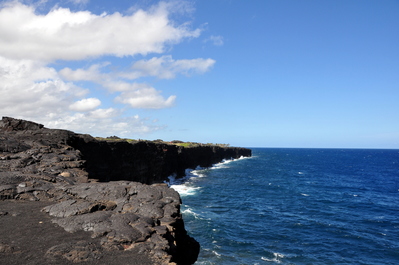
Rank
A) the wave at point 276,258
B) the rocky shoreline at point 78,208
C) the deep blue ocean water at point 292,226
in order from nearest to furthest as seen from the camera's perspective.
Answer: the rocky shoreline at point 78,208, the wave at point 276,258, the deep blue ocean water at point 292,226

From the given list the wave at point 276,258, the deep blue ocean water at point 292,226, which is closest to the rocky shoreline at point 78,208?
the deep blue ocean water at point 292,226

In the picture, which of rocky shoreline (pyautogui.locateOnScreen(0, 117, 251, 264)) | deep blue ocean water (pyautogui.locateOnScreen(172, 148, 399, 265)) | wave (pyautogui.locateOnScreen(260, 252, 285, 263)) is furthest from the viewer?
deep blue ocean water (pyautogui.locateOnScreen(172, 148, 399, 265))

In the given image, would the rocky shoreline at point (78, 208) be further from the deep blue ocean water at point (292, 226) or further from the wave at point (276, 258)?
the wave at point (276, 258)

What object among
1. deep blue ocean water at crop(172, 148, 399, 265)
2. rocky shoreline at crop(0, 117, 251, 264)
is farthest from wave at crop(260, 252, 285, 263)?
rocky shoreline at crop(0, 117, 251, 264)

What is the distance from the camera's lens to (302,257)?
2481 cm

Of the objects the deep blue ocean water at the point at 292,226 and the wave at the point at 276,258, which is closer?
the wave at the point at 276,258

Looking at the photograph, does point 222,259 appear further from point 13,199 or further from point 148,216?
point 13,199

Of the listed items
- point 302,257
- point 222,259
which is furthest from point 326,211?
point 222,259

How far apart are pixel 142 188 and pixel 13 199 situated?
236 inches

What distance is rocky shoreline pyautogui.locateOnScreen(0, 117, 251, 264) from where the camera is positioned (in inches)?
325

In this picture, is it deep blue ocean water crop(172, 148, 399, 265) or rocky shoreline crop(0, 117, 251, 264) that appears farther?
deep blue ocean water crop(172, 148, 399, 265)

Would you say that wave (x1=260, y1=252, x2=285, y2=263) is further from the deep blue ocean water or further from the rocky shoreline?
the rocky shoreline

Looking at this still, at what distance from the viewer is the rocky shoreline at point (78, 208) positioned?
8252mm

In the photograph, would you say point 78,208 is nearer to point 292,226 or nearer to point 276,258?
point 276,258
